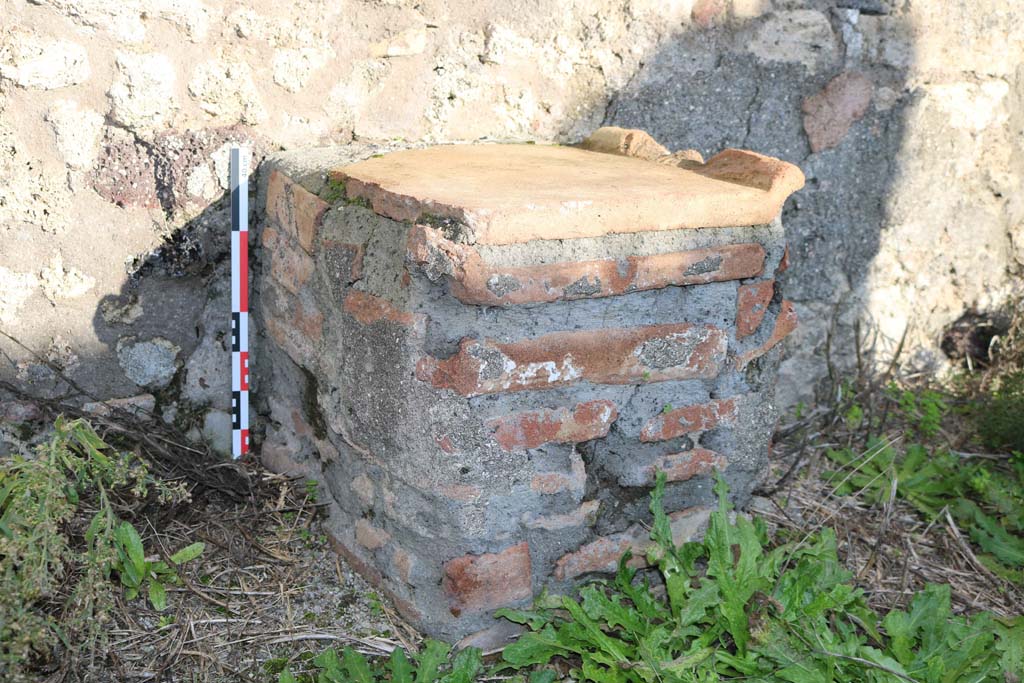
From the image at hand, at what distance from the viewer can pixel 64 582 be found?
76.2 inches

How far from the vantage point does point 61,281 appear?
2.25 metres

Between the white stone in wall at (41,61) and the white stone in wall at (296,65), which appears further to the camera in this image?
the white stone in wall at (296,65)

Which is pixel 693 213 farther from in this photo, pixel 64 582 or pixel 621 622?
pixel 64 582

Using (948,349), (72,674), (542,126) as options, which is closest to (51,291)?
(72,674)

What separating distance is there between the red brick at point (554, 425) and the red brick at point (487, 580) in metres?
0.24

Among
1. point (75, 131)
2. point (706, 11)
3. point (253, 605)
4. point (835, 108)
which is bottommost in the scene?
point (253, 605)

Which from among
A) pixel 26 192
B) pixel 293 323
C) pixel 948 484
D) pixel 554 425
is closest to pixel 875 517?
pixel 948 484

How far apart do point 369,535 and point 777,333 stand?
102 cm

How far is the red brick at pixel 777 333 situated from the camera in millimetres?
2074

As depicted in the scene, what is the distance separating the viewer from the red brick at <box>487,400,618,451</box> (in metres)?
1.86

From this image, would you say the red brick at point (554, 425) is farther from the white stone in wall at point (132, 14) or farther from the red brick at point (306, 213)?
the white stone in wall at point (132, 14)

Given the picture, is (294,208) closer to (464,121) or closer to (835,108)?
(464,121)

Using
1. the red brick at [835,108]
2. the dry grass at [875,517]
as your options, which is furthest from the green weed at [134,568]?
the red brick at [835,108]

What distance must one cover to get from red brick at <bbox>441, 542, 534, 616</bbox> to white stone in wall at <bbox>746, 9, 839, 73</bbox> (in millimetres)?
1659
